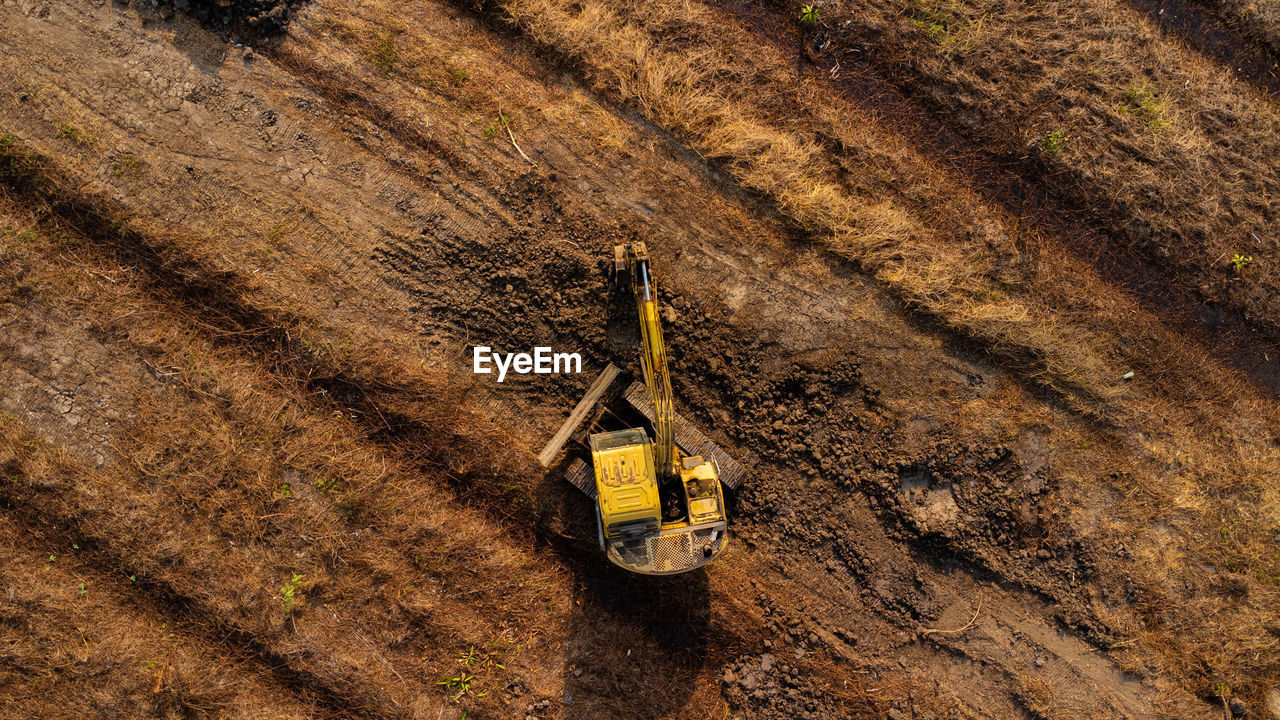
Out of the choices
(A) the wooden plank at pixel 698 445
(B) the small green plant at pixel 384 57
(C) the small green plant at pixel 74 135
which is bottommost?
(C) the small green plant at pixel 74 135

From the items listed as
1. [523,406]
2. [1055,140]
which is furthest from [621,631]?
[1055,140]

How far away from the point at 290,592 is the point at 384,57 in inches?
315

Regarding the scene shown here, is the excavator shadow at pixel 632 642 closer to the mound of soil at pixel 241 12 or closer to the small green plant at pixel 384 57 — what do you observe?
the small green plant at pixel 384 57

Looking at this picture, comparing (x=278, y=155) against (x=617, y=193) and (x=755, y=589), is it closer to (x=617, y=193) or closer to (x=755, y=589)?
(x=617, y=193)

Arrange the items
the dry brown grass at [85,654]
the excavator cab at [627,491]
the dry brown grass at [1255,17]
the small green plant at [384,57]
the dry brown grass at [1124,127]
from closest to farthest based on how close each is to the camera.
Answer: the excavator cab at [627,491]
the dry brown grass at [85,654]
the small green plant at [384,57]
the dry brown grass at [1124,127]
the dry brown grass at [1255,17]

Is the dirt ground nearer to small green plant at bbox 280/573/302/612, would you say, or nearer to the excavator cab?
small green plant at bbox 280/573/302/612

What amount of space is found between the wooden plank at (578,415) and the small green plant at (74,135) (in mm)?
7999

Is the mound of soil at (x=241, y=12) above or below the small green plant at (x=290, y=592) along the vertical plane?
above

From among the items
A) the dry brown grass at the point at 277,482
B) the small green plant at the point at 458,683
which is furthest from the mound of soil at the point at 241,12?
the small green plant at the point at 458,683

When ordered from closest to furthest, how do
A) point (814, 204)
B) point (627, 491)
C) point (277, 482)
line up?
point (627, 491) < point (277, 482) < point (814, 204)

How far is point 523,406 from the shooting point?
9500mm

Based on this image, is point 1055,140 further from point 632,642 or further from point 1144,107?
point 632,642

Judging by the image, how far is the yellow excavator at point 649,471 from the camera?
25.8ft

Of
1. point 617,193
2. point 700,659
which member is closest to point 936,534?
point 700,659
